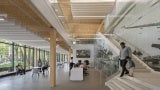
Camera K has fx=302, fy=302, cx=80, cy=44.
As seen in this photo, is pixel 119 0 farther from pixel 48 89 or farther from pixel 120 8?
pixel 48 89

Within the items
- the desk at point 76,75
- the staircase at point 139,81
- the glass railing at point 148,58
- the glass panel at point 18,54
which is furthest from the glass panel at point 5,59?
the staircase at point 139,81

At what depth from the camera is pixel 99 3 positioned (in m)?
20.0

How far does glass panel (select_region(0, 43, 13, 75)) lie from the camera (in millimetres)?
22592

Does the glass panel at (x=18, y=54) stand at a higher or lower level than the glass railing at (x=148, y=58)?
higher

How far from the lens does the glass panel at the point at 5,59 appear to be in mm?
22592

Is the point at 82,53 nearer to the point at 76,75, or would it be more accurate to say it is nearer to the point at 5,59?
the point at 5,59

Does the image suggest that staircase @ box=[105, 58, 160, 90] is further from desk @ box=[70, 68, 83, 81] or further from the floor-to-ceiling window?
the floor-to-ceiling window

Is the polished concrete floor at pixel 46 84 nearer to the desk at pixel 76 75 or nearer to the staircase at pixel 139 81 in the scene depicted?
the desk at pixel 76 75

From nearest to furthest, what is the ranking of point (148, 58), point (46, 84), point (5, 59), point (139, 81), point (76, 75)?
1. point (139, 81)
2. point (148, 58)
3. point (46, 84)
4. point (76, 75)
5. point (5, 59)

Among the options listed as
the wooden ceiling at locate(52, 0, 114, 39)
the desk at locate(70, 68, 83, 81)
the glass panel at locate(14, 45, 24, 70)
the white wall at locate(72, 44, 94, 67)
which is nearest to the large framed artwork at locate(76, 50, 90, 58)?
the white wall at locate(72, 44, 94, 67)

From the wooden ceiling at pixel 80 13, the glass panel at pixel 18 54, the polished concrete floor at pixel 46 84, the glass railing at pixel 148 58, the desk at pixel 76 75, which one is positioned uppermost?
the wooden ceiling at pixel 80 13

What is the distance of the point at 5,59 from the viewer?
23891 millimetres

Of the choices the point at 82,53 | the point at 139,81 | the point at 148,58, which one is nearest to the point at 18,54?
the point at 82,53

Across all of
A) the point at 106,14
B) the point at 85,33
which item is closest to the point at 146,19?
the point at 106,14
